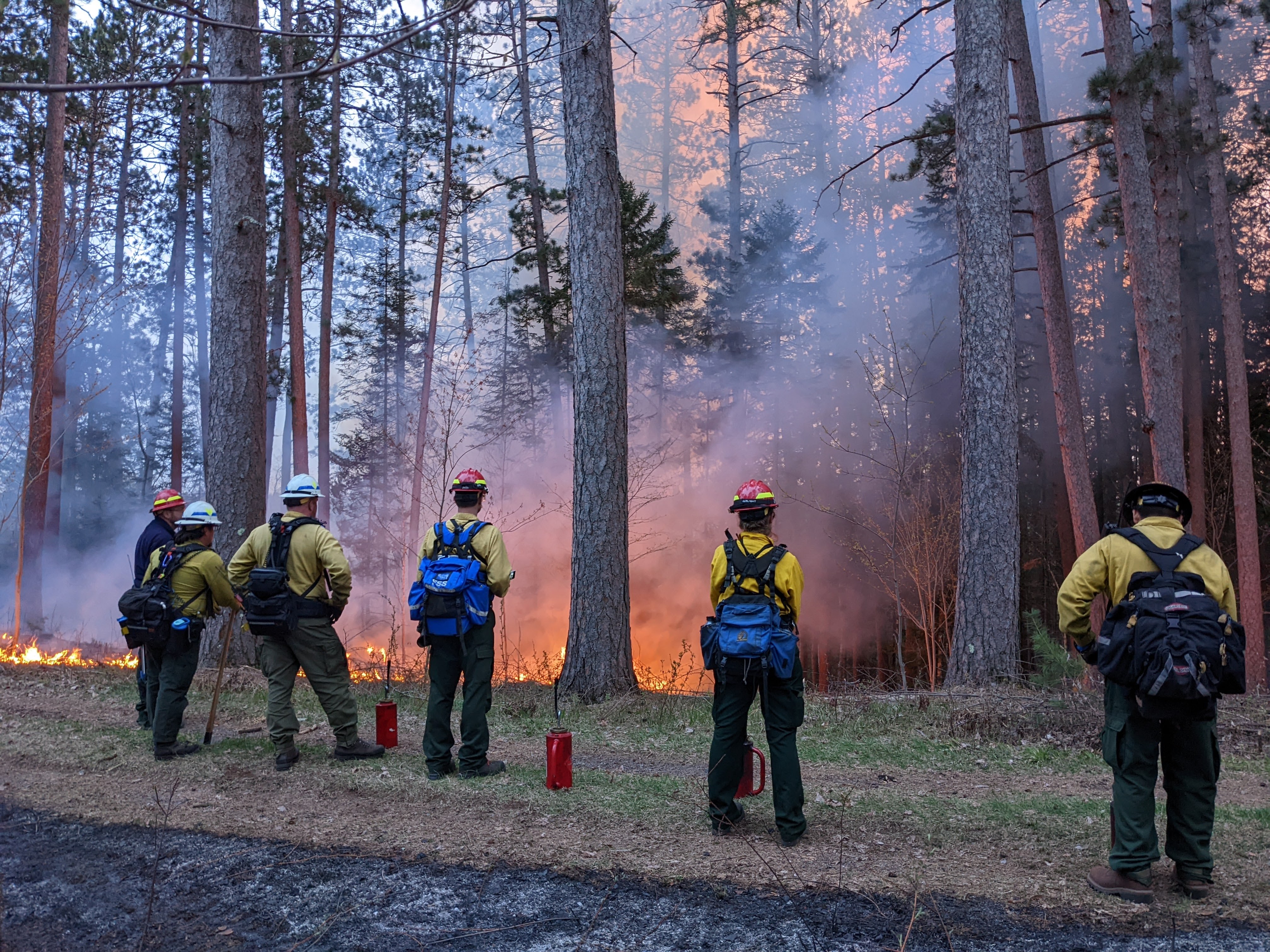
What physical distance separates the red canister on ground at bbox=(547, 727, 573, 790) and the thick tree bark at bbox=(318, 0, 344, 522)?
1464 centimetres

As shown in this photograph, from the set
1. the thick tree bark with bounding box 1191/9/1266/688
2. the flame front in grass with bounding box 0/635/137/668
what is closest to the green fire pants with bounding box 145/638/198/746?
the flame front in grass with bounding box 0/635/137/668

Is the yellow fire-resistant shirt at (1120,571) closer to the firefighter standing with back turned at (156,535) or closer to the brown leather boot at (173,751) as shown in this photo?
the brown leather boot at (173,751)

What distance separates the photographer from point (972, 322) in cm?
937

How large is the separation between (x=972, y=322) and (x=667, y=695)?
214 inches

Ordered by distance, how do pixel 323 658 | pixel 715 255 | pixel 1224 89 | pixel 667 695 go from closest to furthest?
pixel 323 658
pixel 667 695
pixel 1224 89
pixel 715 255

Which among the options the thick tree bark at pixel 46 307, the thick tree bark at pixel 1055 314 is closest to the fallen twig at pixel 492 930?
the thick tree bark at pixel 1055 314

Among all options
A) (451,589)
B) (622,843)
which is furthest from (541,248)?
(622,843)

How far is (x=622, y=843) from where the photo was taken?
4.64 metres

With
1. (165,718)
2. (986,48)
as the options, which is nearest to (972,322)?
(986,48)

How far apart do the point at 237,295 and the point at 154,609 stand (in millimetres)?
4972

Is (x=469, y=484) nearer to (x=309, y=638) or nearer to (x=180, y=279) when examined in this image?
(x=309, y=638)

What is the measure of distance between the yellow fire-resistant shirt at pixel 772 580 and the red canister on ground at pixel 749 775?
33.8 inches

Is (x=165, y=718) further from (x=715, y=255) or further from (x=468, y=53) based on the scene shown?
(x=715, y=255)

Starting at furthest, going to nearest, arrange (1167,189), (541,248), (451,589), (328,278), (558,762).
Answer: (328,278)
(541,248)
(1167,189)
(451,589)
(558,762)
